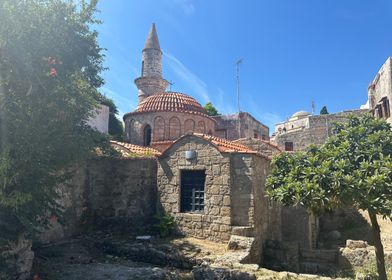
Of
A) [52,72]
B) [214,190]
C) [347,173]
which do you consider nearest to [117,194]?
[214,190]

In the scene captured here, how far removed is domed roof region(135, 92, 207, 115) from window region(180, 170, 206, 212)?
8.87 meters

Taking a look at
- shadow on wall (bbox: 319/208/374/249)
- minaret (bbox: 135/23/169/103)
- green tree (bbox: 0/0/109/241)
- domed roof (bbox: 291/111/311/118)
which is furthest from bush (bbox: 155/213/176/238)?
domed roof (bbox: 291/111/311/118)

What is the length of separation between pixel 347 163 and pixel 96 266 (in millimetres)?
5967

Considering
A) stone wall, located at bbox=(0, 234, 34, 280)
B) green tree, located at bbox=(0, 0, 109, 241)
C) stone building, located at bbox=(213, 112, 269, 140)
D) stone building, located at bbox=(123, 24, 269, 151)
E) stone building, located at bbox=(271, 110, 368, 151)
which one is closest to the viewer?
green tree, located at bbox=(0, 0, 109, 241)

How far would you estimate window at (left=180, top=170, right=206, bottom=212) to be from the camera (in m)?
9.66

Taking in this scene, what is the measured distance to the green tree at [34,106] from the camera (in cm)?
535

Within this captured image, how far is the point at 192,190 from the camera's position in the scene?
9820 millimetres

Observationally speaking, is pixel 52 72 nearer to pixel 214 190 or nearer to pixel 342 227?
pixel 214 190

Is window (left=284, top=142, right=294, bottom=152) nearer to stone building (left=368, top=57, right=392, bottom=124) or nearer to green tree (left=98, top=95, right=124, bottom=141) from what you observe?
stone building (left=368, top=57, right=392, bottom=124)

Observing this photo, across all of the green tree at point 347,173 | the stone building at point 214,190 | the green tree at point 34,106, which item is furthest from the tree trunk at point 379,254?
the green tree at point 34,106

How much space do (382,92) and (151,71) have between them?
61.3 feet

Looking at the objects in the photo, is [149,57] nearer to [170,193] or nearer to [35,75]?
[170,193]

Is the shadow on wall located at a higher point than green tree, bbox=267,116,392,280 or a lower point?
lower

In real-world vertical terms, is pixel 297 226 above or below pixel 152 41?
below
